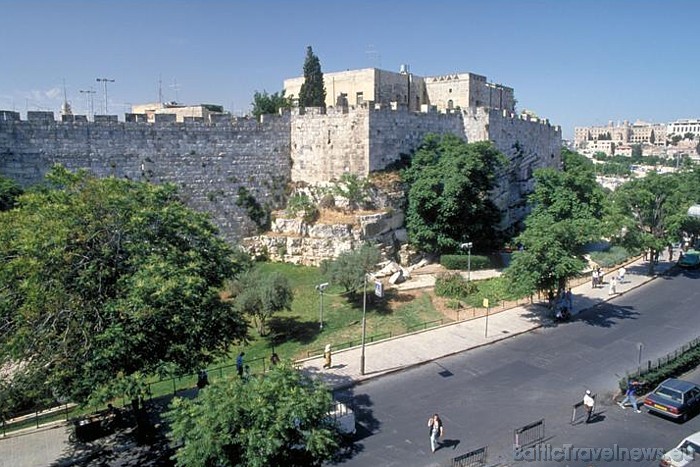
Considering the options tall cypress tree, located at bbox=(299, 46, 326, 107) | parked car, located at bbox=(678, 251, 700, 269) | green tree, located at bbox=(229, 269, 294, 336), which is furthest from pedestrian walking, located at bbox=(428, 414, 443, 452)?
tall cypress tree, located at bbox=(299, 46, 326, 107)

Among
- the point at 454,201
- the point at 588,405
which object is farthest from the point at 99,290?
the point at 454,201

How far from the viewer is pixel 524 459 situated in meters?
13.1

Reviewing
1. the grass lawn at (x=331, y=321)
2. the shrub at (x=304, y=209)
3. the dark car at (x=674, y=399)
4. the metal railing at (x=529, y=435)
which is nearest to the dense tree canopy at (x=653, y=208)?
the grass lawn at (x=331, y=321)

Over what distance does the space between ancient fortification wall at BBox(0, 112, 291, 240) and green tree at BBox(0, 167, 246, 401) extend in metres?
14.0

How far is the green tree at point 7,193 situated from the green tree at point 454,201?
66.4ft

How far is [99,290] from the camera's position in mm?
12516

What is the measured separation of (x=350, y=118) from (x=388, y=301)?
12.2m

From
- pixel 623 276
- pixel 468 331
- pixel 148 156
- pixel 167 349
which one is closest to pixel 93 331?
pixel 167 349

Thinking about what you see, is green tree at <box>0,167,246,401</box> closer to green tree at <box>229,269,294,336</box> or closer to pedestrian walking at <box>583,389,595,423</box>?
green tree at <box>229,269,294,336</box>

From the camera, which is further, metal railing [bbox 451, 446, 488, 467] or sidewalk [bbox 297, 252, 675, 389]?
sidewalk [bbox 297, 252, 675, 389]

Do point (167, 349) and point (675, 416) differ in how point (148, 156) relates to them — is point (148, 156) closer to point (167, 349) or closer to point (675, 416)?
point (167, 349)

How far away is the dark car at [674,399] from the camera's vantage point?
14.7 metres

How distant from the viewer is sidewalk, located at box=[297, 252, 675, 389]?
18.2 meters

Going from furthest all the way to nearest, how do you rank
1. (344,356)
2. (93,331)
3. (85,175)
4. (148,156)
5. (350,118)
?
(350,118) → (148,156) → (344,356) → (85,175) → (93,331)
